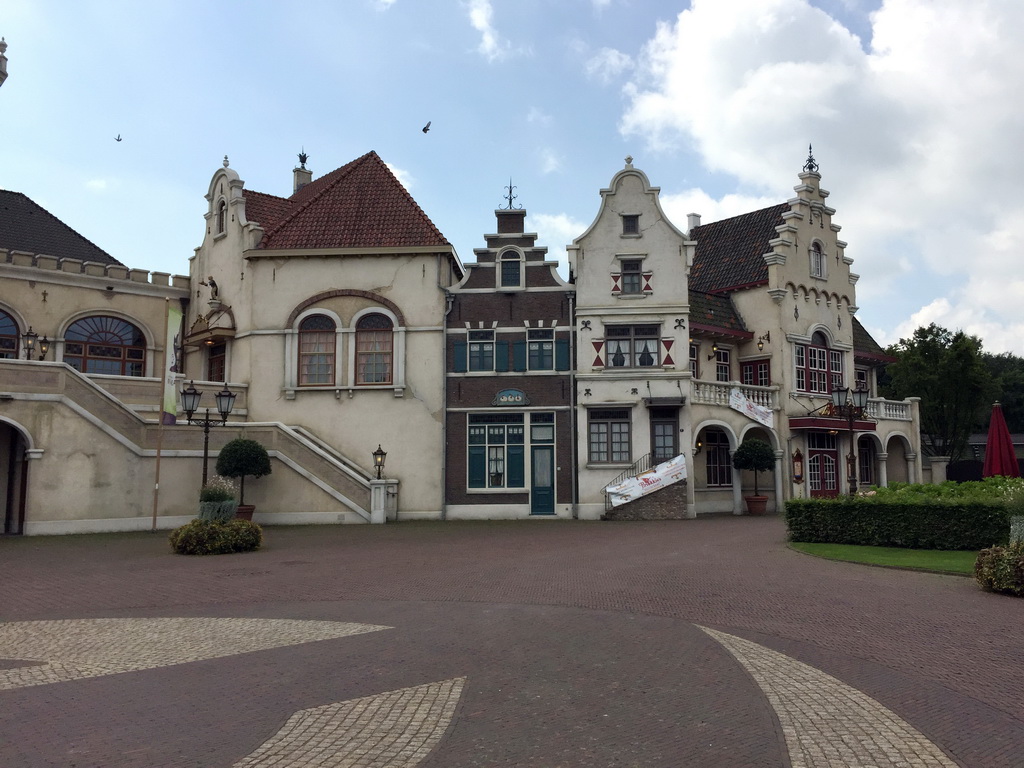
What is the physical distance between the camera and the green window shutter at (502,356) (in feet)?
96.8

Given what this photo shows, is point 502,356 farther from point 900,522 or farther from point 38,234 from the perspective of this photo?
point 38,234

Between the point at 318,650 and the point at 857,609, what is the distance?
7.21 metres

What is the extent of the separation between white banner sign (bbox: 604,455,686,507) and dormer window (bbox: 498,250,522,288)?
8073 mm

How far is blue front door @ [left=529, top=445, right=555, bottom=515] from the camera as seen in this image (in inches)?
1140

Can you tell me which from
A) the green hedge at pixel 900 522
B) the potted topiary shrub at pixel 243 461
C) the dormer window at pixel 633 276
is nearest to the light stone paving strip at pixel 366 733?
the green hedge at pixel 900 522

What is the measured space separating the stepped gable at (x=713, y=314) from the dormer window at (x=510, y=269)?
741 centimetres

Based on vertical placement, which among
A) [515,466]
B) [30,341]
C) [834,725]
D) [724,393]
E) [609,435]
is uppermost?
[30,341]

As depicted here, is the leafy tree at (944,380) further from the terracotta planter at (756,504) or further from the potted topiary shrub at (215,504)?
the potted topiary shrub at (215,504)

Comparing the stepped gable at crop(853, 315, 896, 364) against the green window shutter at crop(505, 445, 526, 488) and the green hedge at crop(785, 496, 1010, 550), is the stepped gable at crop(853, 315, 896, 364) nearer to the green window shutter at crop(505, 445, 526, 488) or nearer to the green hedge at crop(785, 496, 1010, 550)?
the green window shutter at crop(505, 445, 526, 488)

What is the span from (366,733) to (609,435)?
23375 millimetres

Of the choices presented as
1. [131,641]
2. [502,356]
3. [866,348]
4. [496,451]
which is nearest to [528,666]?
[131,641]

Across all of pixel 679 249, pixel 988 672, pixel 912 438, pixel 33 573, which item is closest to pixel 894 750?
pixel 988 672

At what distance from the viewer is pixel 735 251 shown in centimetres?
3744

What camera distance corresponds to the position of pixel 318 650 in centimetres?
903
